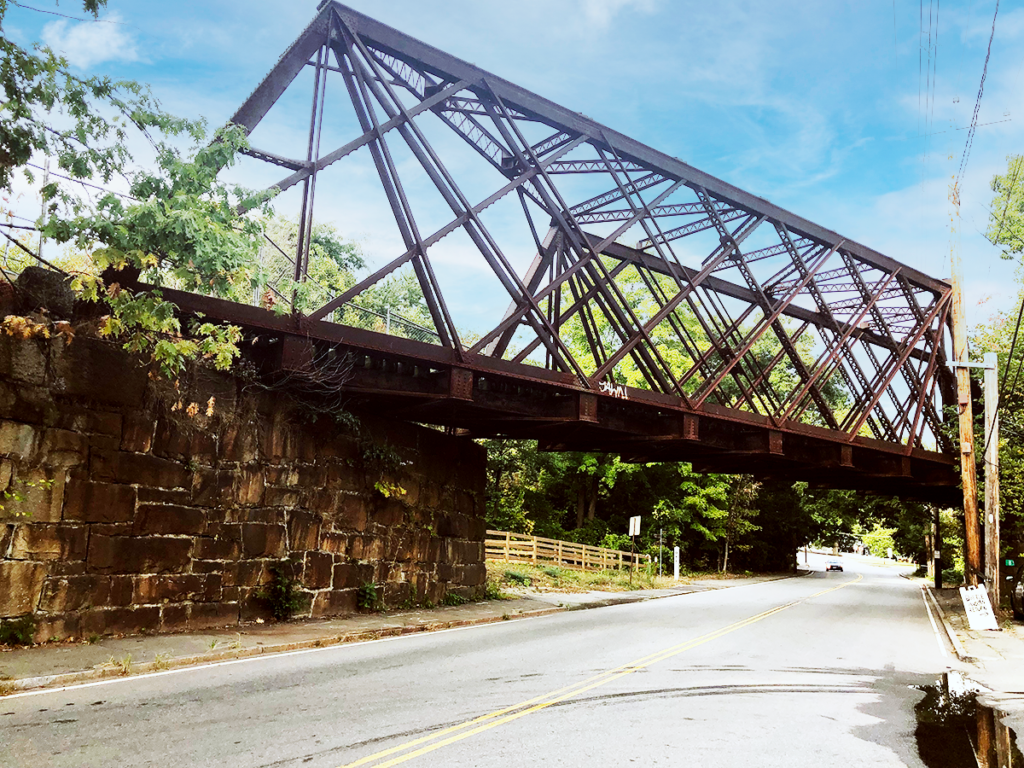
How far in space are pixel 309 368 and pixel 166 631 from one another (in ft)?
15.2

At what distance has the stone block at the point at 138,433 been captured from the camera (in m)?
11.6

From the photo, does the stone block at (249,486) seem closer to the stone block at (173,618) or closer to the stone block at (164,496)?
the stone block at (164,496)

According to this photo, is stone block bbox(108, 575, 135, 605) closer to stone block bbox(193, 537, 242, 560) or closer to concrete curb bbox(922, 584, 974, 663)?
stone block bbox(193, 537, 242, 560)

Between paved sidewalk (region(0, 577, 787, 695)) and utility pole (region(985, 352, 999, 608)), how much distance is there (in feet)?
43.6

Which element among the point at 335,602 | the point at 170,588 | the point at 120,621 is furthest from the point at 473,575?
the point at 120,621

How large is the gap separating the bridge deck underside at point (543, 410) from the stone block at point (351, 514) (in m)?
1.88

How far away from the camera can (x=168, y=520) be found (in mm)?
12195

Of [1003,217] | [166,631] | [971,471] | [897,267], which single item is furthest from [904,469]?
[166,631]

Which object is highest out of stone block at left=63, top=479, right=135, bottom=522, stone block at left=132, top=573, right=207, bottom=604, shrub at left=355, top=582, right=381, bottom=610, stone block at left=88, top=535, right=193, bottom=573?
stone block at left=63, top=479, right=135, bottom=522

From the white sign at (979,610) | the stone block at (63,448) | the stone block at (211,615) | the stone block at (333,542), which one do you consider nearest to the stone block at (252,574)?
the stone block at (211,615)

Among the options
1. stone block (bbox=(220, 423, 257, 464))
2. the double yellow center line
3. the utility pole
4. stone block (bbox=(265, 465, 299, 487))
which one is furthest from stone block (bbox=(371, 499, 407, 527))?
the utility pole

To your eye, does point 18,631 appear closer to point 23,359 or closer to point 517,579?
point 23,359

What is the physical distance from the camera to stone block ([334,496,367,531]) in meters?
15.7

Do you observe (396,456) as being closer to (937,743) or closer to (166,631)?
(166,631)
